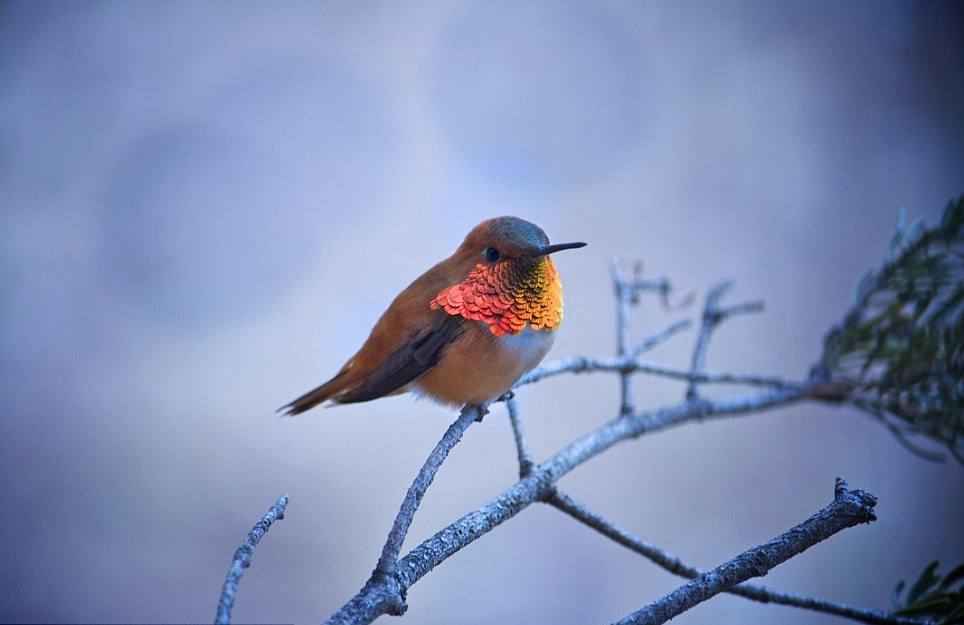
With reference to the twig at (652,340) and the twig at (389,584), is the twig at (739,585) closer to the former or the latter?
the twig at (389,584)

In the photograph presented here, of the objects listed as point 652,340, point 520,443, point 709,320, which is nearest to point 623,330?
point 652,340

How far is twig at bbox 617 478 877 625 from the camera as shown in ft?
1.28

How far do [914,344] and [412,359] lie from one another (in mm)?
526

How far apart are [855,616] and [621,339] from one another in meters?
0.36

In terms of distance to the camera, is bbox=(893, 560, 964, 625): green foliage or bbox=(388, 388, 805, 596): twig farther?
bbox=(893, 560, 964, 625): green foliage

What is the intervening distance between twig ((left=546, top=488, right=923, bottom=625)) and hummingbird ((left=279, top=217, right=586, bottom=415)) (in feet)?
0.36

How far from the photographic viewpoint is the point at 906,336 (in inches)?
31.2

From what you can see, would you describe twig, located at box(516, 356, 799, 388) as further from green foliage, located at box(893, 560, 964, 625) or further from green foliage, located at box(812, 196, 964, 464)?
green foliage, located at box(893, 560, 964, 625)

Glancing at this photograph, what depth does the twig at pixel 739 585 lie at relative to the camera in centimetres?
52

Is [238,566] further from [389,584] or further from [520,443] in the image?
[520,443]

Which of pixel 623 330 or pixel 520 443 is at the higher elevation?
pixel 623 330

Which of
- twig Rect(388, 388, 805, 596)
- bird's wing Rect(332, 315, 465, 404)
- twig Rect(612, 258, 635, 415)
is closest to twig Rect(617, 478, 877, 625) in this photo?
twig Rect(388, 388, 805, 596)

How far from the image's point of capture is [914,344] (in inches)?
28.9

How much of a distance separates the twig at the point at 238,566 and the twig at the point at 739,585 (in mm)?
258
